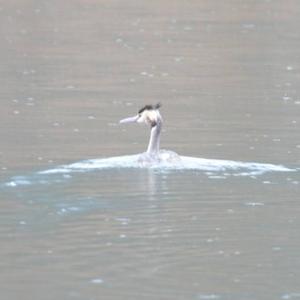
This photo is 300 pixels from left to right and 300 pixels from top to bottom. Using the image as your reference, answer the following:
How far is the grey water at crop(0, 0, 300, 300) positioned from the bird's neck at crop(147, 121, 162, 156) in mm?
295

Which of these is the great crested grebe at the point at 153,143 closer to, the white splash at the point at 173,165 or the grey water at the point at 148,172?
the white splash at the point at 173,165

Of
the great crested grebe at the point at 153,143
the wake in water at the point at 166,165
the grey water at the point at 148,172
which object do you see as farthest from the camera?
the great crested grebe at the point at 153,143

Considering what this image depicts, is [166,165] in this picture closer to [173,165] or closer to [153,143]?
[173,165]

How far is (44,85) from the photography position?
21.4m

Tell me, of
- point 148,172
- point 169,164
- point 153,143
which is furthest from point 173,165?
point 153,143

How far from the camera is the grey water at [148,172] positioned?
10156mm

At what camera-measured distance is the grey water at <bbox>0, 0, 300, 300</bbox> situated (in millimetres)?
10156

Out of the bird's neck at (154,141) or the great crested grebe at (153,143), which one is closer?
the great crested grebe at (153,143)

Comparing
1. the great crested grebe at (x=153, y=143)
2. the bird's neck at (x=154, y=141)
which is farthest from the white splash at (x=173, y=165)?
the bird's neck at (x=154, y=141)

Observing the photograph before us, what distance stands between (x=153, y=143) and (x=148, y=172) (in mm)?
658

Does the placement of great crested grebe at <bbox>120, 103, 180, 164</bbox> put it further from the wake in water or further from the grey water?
the grey water

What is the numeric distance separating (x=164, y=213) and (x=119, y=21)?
69.8ft

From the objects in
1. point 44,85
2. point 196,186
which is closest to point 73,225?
point 196,186

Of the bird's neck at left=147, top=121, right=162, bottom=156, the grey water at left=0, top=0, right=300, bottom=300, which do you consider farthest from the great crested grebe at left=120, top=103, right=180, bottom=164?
the grey water at left=0, top=0, right=300, bottom=300
